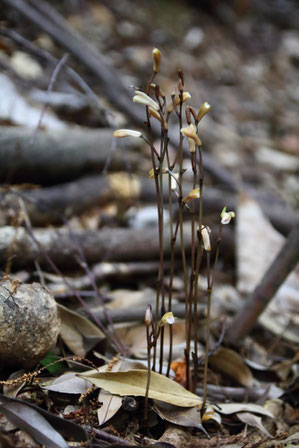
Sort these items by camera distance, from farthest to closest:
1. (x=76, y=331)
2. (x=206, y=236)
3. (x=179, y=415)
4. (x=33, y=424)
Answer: (x=76, y=331)
(x=179, y=415)
(x=206, y=236)
(x=33, y=424)

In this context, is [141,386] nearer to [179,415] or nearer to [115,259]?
[179,415]

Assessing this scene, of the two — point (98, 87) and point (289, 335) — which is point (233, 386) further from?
point (98, 87)

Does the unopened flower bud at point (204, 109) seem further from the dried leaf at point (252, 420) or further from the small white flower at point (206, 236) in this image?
the dried leaf at point (252, 420)

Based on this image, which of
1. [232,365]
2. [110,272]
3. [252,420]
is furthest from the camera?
[110,272]

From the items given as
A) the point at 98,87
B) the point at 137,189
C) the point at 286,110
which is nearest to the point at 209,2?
the point at 286,110

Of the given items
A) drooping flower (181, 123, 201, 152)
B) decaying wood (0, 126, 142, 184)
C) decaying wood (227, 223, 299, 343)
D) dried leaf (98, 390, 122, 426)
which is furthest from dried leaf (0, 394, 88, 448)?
decaying wood (0, 126, 142, 184)

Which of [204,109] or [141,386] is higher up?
[204,109]

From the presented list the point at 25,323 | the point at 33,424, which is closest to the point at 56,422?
the point at 33,424

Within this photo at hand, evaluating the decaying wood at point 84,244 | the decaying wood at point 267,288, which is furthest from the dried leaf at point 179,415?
the decaying wood at point 84,244
